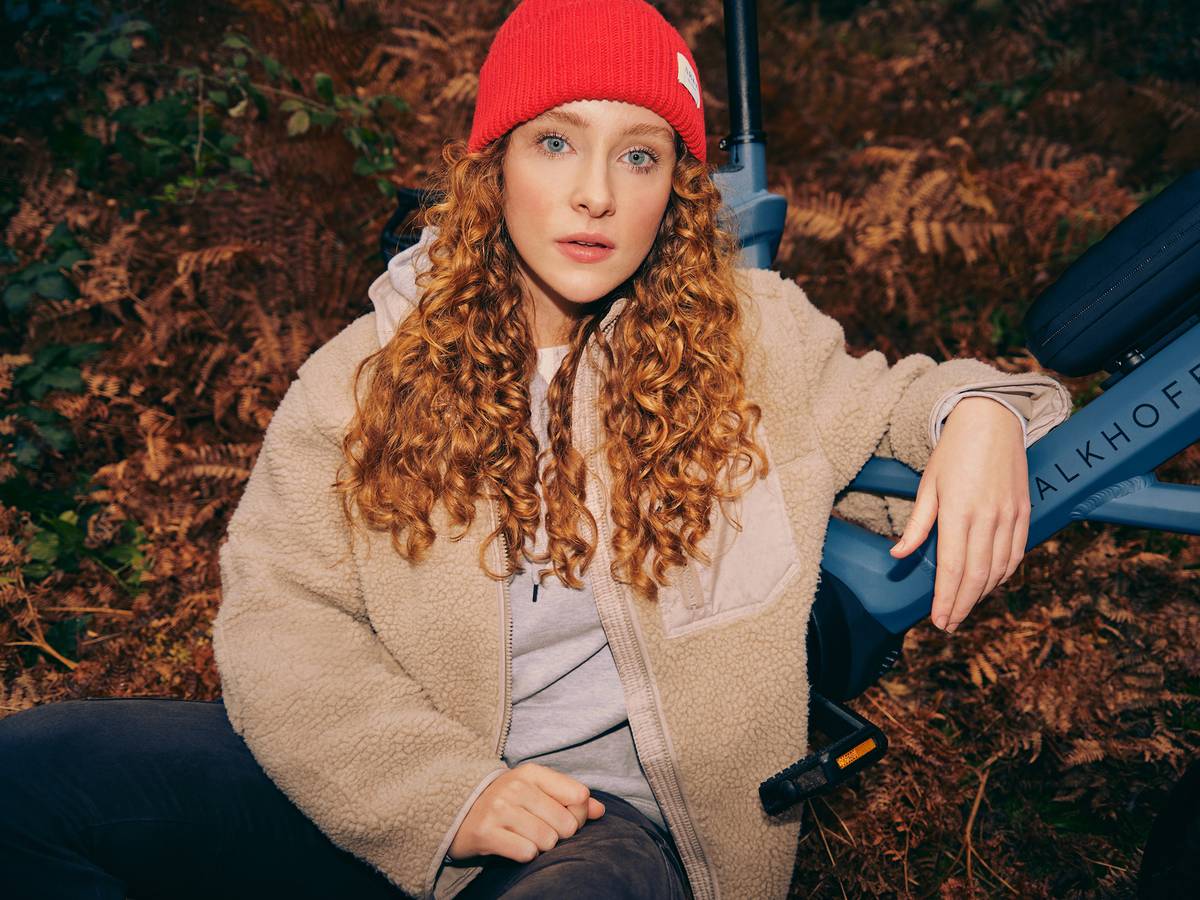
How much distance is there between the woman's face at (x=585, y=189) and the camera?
64.0 inches

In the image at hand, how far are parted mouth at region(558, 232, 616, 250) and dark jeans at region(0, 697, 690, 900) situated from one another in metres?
1.18

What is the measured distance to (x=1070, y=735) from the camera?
2.47m

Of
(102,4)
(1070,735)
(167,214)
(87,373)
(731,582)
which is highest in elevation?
(102,4)

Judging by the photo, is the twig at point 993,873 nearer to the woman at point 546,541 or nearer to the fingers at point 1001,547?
the woman at point 546,541

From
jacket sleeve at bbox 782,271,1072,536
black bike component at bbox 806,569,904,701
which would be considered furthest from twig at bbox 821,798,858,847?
jacket sleeve at bbox 782,271,1072,536

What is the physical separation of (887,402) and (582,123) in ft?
2.92

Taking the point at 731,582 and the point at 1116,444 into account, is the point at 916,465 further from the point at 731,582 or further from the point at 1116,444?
the point at 731,582

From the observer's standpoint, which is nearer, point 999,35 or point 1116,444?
point 1116,444

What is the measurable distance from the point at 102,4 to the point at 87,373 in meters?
2.16

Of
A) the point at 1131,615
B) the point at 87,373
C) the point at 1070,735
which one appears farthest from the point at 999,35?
the point at 87,373

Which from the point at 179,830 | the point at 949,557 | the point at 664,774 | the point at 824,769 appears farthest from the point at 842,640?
the point at 179,830

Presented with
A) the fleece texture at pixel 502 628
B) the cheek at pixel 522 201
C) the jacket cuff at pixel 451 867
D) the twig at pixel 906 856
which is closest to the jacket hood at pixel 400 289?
the fleece texture at pixel 502 628

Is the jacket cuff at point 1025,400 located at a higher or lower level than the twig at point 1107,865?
higher

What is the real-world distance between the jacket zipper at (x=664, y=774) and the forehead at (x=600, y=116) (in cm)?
81
